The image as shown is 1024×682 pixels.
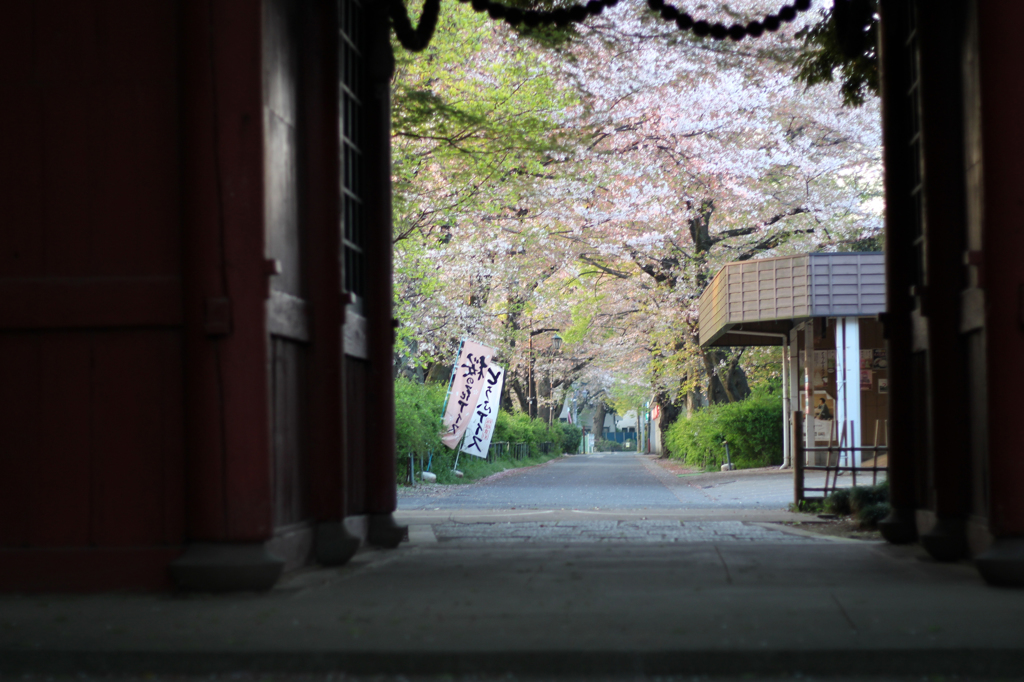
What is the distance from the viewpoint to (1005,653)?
4.37 metres

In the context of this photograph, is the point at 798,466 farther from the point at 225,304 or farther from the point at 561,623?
the point at 225,304

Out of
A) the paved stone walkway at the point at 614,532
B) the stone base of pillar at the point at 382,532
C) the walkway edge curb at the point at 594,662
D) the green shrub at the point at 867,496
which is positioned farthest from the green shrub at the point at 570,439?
the walkway edge curb at the point at 594,662

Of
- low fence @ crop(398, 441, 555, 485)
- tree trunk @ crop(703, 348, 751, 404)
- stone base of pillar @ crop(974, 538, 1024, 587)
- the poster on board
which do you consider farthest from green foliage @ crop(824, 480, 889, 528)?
tree trunk @ crop(703, 348, 751, 404)

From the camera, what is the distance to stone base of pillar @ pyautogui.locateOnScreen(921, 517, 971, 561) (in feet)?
23.2

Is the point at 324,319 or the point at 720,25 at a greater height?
the point at 720,25

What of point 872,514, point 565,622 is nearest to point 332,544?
point 565,622

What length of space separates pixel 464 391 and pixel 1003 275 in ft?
64.2

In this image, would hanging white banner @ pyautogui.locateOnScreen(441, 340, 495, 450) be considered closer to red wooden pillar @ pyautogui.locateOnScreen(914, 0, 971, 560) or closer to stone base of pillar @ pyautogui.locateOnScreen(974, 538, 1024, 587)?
red wooden pillar @ pyautogui.locateOnScreen(914, 0, 971, 560)

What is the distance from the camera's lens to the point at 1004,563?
5859mm

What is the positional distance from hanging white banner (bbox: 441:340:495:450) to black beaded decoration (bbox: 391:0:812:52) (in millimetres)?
17046

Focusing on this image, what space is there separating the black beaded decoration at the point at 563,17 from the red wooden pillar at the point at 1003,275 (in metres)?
1.94

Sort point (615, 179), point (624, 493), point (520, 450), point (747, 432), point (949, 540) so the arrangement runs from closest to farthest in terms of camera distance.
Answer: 1. point (949, 540)
2. point (624, 493)
3. point (747, 432)
4. point (615, 179)
5. point (520, 450)

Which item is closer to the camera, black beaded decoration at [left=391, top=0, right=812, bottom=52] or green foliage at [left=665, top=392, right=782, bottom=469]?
black beaded decoration at [left=391, top=0, right=812, bottom=52]

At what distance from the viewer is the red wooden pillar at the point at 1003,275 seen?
5887 mm
